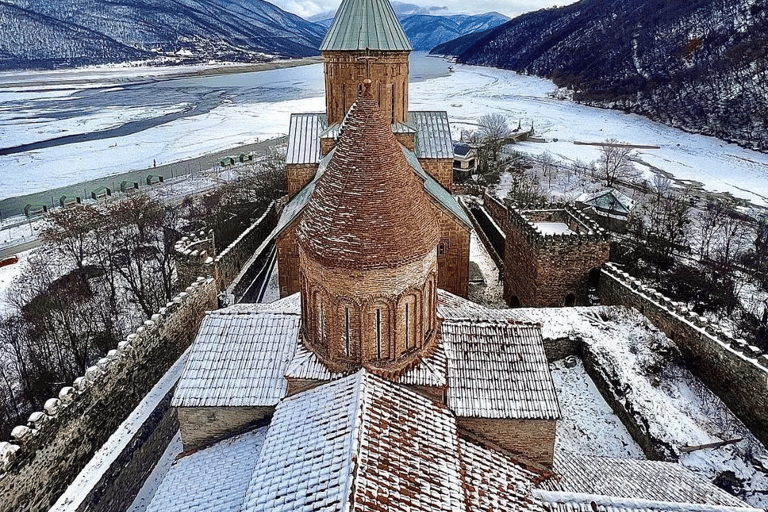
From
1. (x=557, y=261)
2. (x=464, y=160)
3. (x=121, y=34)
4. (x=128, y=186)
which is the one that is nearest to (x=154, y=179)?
(x=128, y=186)

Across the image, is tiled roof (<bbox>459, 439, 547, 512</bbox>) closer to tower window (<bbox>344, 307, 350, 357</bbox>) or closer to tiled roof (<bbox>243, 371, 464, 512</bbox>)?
tiled roof (<bbox>243, 371, 464, 512</bbox>)

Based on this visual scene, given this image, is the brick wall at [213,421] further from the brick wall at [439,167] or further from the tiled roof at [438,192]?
the brick wall at [439,167]

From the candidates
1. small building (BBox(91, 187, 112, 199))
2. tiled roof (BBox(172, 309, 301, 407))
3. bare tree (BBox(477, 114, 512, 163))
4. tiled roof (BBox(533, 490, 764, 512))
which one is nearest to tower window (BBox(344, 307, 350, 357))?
tiled roof (BBox(172, 309, 301, 407))

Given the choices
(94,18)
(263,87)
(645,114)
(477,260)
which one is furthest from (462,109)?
(94,18)

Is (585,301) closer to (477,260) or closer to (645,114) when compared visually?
(477,260)

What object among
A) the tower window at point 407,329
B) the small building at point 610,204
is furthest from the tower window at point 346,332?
the small building at point 610,204

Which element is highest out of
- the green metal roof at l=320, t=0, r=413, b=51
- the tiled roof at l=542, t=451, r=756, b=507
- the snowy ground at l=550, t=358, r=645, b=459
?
the green metal roof at l=320, t=0, r=413, b=51
